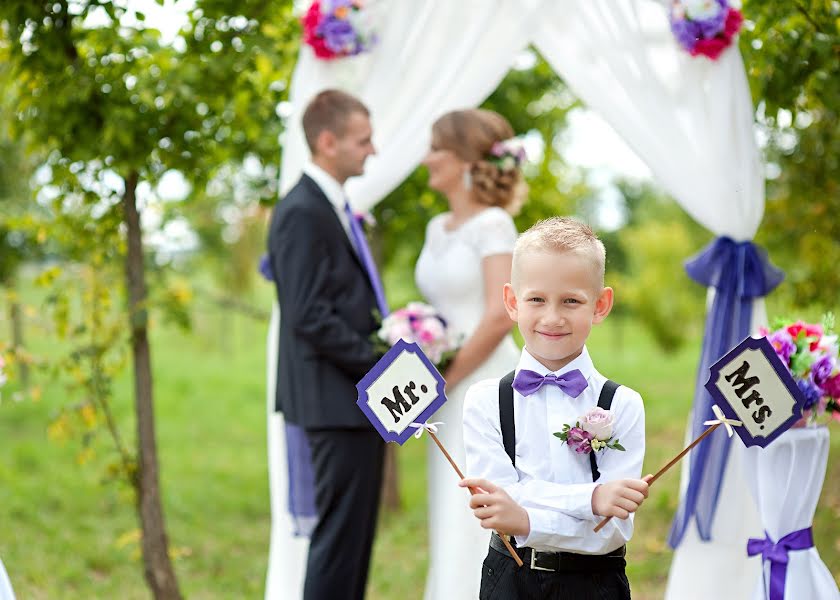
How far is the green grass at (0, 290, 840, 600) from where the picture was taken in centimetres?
519

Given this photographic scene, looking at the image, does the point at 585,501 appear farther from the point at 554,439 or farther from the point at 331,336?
the point at 331,336

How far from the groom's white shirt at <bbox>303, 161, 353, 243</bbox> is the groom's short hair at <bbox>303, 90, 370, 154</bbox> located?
82 millimetres

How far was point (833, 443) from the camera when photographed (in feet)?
26.2

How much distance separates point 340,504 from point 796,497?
56.0 inches

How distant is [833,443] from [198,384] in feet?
20.5

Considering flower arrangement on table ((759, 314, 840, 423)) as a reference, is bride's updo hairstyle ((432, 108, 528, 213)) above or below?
above

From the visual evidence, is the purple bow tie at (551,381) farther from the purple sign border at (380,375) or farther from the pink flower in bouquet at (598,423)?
the purple sign border at (380,375)

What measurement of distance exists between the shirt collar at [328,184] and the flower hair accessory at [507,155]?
0.54 metres

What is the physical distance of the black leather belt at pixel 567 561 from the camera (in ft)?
7.22

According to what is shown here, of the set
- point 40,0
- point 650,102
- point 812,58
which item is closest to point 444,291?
point 650,102

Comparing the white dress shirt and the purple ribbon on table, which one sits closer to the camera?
the white dress shirt

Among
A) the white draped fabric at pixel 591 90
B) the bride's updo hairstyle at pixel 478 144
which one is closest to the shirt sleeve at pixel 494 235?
the bride's updo hairstyle at pixel 478 144

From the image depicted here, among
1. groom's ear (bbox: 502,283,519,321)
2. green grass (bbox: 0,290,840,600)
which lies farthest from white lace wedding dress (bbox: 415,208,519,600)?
groom's ear (bbox: 502,283,519,321)

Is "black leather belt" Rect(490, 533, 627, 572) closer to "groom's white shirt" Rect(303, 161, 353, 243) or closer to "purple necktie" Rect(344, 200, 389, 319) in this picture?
"purple necktie" Rect(344, 200, 389, 319)
